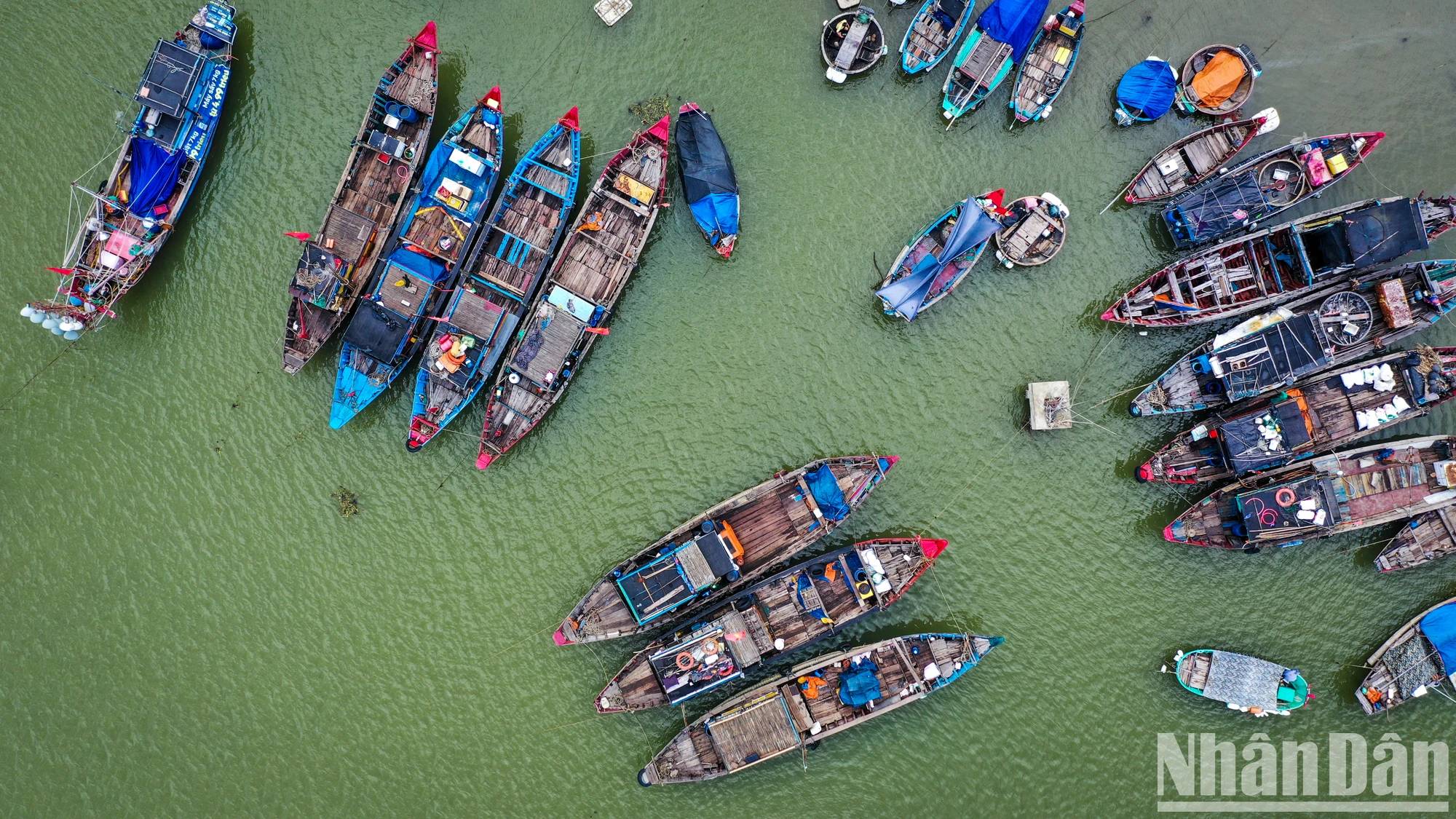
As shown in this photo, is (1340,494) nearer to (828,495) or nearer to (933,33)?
(828,495)

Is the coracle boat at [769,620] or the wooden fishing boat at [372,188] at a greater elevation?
the wooden fishing boat at [372,188]

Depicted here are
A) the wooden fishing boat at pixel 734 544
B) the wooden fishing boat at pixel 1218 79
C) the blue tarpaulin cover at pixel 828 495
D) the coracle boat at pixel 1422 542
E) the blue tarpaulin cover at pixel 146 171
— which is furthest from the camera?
the blue tarpaulin cover at pixel 146 171

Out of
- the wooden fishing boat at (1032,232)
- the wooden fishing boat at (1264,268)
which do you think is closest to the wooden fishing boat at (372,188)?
the wooden fishing boat at (1032,232)

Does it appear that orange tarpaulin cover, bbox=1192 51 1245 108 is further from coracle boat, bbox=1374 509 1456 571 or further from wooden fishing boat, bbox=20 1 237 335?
wooden fishing boat, bbox=20 1 237 335

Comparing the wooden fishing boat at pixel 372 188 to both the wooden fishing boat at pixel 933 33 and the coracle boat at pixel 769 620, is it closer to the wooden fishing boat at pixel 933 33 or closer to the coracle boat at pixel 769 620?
the coracle boat at pixel 769 620

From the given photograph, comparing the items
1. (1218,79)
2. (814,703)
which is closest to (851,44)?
(1218,79)

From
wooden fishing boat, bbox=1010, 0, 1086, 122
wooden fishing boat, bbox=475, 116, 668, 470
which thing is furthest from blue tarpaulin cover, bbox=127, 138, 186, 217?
wooden fishing boat, bbox=1010, 0, 1086, 122
